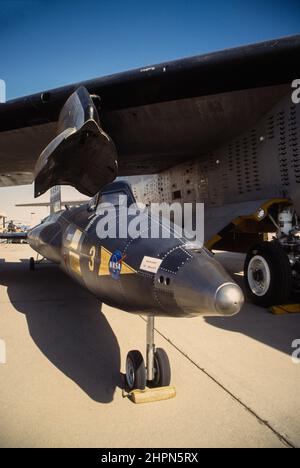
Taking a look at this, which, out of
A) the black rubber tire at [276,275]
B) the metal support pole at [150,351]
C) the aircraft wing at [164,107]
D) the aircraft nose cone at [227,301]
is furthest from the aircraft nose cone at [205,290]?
the black rubber tire at [276,275]

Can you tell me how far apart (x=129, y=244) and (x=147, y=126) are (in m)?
5.03

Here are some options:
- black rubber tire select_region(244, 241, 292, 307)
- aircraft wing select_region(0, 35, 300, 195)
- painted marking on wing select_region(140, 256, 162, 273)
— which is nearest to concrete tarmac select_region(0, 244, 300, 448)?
black rubber tire select_region(244, 241, 292, 307)

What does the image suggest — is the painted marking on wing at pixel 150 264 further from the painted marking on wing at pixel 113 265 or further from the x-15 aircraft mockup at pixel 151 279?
the painted marking on wing at pixel 113 265

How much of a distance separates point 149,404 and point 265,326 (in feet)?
9.45

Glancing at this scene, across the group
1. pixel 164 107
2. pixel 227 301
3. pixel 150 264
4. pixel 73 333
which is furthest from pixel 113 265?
pixel 164 107

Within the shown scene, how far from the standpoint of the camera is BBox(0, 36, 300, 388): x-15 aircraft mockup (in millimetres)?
2820

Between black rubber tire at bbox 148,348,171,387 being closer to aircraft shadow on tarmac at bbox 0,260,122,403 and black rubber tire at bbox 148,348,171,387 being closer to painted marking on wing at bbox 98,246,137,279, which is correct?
aircraft shadow on tarmac at bbox 0,260,122,403

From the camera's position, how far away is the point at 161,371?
3.14 metres

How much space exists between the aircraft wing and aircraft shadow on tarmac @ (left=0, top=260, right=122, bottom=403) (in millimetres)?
2268

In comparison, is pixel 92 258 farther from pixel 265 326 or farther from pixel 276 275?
pixel 276 275

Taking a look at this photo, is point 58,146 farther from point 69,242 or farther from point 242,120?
point 242,120

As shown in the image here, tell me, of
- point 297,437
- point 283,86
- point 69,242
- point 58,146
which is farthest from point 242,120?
point 297,437

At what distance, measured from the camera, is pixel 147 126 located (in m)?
7.41

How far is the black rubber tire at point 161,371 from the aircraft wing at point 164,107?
331cm
